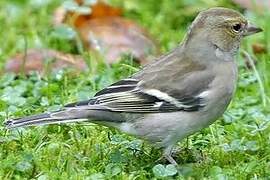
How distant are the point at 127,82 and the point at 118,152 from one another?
16.0 inches

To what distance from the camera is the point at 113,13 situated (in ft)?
27.8

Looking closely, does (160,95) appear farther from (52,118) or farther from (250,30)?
(250,30)

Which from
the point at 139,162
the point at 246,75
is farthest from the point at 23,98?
the point at 246,75

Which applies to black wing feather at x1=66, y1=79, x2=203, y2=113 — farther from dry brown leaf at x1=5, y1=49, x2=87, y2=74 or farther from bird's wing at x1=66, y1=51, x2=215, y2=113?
dry brown leaf at x1=5, y1=49, x2=87, y2=74

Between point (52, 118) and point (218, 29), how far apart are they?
1.13m

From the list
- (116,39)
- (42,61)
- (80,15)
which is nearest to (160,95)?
(42,61)

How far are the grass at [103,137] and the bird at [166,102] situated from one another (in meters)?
0.20

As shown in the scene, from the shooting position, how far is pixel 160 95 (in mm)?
5730

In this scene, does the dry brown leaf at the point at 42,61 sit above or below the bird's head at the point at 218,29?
below

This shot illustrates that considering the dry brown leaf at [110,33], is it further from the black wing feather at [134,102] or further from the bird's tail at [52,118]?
the bird's tail at [52,118]

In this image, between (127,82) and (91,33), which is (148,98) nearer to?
(127,82)

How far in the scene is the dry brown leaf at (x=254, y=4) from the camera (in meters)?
8.27

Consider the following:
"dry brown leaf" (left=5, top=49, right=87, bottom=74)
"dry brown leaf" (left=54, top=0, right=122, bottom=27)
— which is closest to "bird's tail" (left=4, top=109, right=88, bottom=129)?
"dry brown leaf" (left=5, top=49, right=87, bottom=74)

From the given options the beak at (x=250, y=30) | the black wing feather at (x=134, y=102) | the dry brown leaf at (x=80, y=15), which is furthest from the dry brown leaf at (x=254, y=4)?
the black wing feather at (x=134, y=102)
